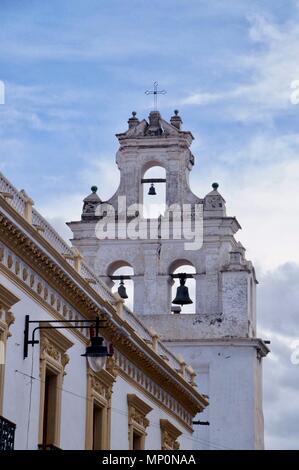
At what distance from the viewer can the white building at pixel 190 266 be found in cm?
4138

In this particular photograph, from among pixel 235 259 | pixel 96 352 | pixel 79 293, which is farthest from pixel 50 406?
pixel 235 259

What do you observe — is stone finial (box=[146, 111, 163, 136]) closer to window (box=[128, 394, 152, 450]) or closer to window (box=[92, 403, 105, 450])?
window (box=[128, 394, 152, 450])

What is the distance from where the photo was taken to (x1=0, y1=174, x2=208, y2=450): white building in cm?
2270

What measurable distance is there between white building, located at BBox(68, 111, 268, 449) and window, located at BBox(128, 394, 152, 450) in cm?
1092

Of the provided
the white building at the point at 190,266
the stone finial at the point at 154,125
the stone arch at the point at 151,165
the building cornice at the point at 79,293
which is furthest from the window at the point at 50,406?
the stone finial at the point at 154,125

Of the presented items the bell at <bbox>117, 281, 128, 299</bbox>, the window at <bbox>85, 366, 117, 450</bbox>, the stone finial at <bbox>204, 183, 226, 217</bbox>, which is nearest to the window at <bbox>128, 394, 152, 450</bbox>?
the window at <bbox>85, 366, 117, 450</bbox>

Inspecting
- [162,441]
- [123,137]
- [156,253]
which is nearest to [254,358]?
[156,253]

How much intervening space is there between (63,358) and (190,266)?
16.9 meters

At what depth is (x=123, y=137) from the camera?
41.7 meters

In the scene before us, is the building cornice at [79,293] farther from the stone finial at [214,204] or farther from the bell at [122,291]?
the stone finial at [214,204]

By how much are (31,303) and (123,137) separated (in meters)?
18.4

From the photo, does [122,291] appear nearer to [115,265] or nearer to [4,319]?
[115,265]

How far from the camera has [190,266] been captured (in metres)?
41.8
